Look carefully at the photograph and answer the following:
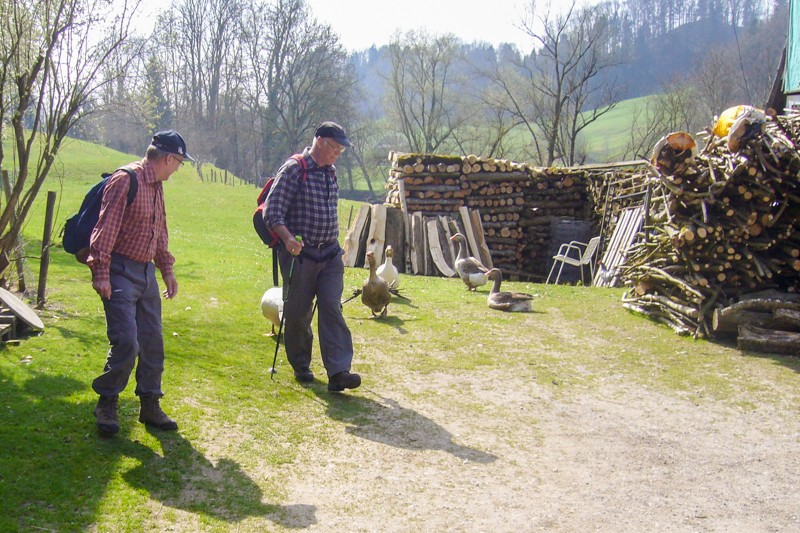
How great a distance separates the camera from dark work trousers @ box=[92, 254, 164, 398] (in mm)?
4484

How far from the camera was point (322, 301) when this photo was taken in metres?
6.02

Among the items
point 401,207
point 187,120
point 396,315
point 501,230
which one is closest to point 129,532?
point 396,315

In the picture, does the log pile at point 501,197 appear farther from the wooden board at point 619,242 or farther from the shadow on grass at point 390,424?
the shadow on grass at point 390,424

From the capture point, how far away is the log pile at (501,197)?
17672 mm

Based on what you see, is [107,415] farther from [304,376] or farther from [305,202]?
[305,202]

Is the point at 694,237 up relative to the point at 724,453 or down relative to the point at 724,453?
up

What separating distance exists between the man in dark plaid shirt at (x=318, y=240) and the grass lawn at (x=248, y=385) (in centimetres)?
46

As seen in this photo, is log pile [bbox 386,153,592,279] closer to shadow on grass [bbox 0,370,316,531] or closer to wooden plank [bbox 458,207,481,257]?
wooden plank [bbox 458,207,481,257]

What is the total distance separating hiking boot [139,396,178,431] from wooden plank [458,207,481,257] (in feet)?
40.0

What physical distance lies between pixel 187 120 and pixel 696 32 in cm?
5854

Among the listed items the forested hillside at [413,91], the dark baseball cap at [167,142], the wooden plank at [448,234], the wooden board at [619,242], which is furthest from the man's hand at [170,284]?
the forested hillside at [413,91]

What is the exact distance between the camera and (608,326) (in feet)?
32.0

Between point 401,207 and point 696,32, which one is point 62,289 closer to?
point 401,207

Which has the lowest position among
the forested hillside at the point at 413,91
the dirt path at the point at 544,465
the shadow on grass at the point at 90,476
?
the dirt path at the point at 544,465
